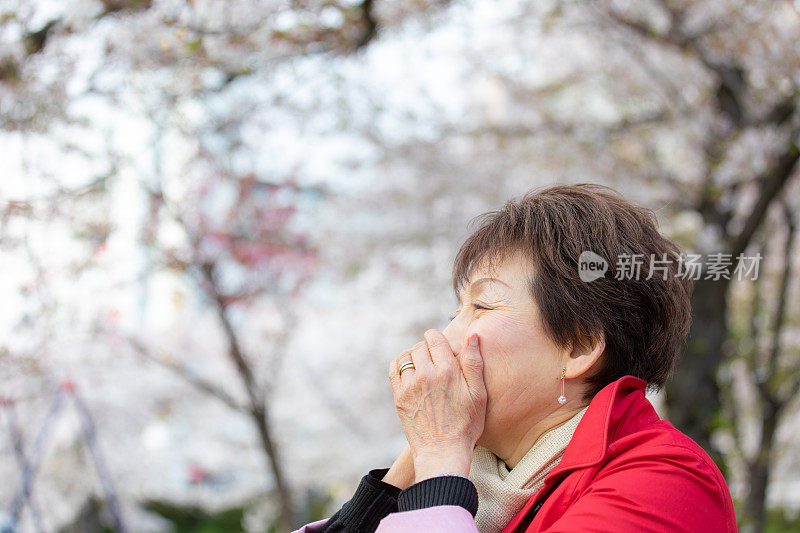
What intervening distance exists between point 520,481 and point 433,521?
27cm

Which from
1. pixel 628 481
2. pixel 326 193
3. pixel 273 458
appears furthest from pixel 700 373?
pixel 326 193

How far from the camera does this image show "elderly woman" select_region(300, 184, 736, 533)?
4.53ft

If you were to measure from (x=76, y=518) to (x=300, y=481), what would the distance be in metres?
3.22

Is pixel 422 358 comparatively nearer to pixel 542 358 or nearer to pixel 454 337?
pixel 454 337

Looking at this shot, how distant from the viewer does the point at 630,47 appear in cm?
658

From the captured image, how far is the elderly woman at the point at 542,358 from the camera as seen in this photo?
1.38m

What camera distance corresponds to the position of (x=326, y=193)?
8891 mm

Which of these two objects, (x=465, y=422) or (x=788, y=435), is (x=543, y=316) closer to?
(x=465, y=422)

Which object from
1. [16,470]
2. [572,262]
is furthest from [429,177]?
[572,262]

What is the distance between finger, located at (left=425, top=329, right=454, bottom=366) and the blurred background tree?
278 cm

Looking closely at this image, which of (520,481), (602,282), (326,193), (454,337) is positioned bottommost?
(326,193)

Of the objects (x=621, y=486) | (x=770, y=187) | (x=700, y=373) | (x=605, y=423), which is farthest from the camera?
(x=700, y=373)

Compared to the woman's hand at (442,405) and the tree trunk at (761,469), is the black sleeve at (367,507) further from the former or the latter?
the tree trunk at (761,469)

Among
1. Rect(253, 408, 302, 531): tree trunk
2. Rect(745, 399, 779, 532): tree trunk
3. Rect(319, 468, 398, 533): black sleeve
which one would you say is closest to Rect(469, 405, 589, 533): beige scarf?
Rect(319, 468, 398, 533): black sleeve
